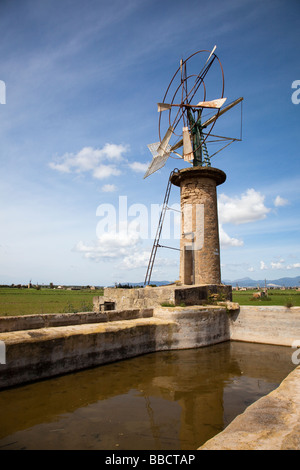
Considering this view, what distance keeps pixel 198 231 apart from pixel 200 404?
9386 millimetres

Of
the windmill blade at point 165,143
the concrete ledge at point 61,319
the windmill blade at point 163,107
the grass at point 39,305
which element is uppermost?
the windmill blade at point 163,107

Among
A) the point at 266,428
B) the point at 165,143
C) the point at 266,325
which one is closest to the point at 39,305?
the point at 165,143

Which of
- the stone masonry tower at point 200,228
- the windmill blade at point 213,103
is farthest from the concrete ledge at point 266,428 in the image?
the windmill blade at point 213,103

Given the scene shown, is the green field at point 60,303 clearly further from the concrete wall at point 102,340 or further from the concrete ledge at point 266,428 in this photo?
the concrete ledge at point 266,428

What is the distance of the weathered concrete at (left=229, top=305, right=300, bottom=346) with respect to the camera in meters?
10.4

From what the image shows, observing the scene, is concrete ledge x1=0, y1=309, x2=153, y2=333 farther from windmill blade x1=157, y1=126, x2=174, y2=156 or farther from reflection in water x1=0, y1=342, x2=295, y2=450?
windmill blade x1=157, y1=126, x2=174, y2=156

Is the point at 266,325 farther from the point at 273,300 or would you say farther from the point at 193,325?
the point at 273,300

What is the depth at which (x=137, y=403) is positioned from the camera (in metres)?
5.32

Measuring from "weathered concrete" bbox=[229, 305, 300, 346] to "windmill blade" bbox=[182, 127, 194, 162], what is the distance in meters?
7.94

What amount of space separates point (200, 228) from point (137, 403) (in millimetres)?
9725

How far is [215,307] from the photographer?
11.1 meters

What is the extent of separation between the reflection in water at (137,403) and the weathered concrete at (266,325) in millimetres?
2108

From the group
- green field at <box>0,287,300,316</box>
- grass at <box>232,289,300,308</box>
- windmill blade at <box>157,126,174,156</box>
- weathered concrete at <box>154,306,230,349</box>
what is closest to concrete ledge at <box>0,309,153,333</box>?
weathered concrete at <box>154,306,230,349</box>

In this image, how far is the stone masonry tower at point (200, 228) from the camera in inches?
544
